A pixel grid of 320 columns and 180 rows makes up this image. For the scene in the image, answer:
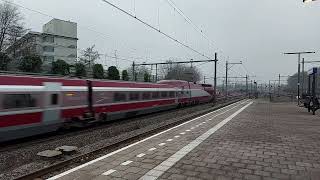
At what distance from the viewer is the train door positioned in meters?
14.1

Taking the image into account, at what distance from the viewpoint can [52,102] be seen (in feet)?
47.5

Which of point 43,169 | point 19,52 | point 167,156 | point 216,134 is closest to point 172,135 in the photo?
point 216,134

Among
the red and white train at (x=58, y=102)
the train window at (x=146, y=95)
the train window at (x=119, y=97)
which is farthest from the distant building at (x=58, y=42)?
the red and white train at (x=58, y=102)

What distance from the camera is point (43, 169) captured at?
330 inches

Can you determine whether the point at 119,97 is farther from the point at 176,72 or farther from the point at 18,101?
the point at 176,72

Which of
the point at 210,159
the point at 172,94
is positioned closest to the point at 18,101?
the point at 210,159

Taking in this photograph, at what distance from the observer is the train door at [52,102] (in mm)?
14109

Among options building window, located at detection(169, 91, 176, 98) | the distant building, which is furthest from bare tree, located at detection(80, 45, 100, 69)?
building window, located at detection(169, 91, 176, 98)

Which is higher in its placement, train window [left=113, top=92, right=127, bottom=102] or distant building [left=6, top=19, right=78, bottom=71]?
distant building [left=6, top=19, right=78, bottom=71]

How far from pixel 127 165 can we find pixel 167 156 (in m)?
1.48

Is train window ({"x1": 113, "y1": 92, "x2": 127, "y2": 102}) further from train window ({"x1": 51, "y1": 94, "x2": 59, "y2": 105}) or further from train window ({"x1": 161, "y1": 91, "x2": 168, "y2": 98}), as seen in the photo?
train window ({"x1": 161, "y1": 91, "x2": 168, "y2": 98})

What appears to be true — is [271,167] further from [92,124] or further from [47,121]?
[92,124]

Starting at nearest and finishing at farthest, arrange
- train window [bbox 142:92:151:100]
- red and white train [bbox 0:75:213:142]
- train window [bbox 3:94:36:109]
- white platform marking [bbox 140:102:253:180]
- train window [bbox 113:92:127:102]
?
white platform marking [bbox 140:102:253:180] < train window [bbox 3:94:36:109] < red and white train [bbox 0:75:213:142] < train window [bbox 113:92:127:102] < train window [bbox 142:92:151:100]

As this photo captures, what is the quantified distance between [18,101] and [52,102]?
6.23 ft
